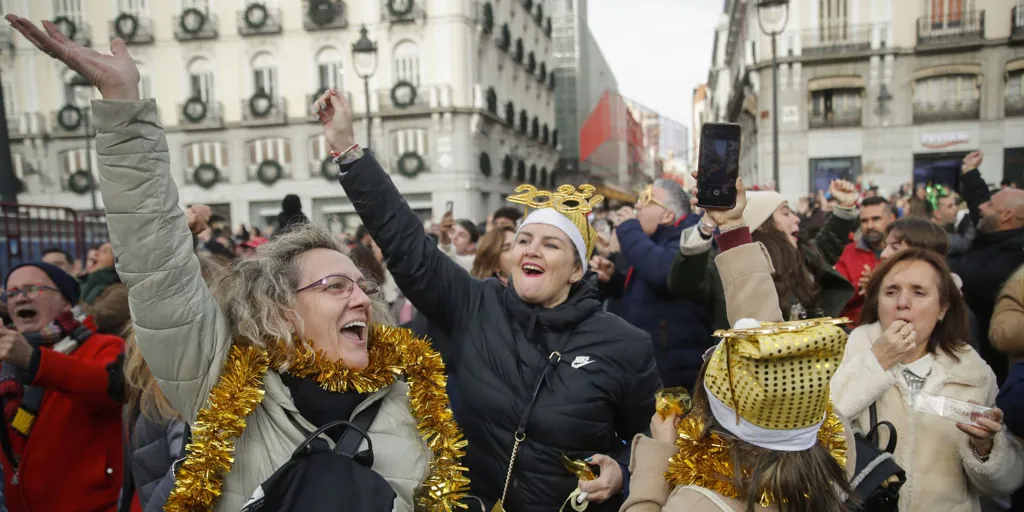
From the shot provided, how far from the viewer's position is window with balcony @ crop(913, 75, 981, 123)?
25.1m

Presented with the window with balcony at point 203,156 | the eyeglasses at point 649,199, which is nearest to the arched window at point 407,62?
the window with balcony at point 203,156

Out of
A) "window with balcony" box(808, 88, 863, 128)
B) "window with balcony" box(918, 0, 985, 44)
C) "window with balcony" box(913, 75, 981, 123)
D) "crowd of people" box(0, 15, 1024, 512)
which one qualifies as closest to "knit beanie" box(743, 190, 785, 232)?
"crowd of people" box(0, 15, 1024, 512)

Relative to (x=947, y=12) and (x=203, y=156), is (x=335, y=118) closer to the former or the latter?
(x=947, y=12)

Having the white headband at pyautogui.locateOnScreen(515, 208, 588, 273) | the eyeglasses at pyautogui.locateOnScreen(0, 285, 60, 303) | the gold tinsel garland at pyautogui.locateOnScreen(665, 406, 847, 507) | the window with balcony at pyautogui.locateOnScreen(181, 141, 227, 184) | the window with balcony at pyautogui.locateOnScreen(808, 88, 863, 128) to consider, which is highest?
the window with balcony at pyautogui.locateOnScreen(808, 88, 863, 128)

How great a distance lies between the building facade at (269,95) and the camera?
2772cm

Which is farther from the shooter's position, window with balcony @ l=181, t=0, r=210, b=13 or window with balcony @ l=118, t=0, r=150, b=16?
window with balcony @ l=118, t=0, r=150, b=16

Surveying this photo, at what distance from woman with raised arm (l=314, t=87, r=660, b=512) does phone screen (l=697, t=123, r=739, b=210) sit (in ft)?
2.87

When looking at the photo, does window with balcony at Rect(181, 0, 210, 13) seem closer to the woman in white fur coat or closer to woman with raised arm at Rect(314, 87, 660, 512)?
woman with raised arm at Rect(314, 87, 660, 512)

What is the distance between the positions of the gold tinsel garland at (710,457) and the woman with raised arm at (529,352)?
60cm

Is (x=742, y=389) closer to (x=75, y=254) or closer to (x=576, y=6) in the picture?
(x=75, y=254)

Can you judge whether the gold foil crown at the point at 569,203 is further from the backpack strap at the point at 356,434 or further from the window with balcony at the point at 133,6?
the window with balcony at the point at 133,6

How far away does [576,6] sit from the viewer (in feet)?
142

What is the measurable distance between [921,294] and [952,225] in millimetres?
6274

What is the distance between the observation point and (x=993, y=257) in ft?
15.7
